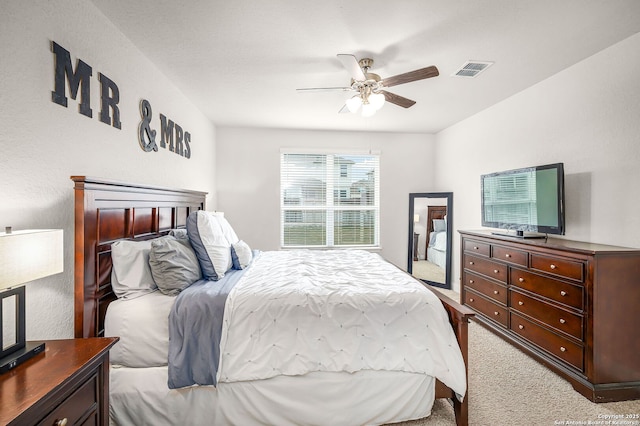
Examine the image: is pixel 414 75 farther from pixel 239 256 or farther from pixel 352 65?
pixel 239 256

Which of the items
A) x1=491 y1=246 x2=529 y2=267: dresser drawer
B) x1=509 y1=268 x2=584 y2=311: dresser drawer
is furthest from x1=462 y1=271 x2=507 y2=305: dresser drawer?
x1=491 y1=246 x2=529 y2=267: dresser drawer

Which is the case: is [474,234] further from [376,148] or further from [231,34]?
[231,34]

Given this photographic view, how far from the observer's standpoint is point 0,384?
3.18 ft

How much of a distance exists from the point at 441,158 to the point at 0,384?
5230 mm

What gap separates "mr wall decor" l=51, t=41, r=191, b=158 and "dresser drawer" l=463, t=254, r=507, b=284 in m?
3.55

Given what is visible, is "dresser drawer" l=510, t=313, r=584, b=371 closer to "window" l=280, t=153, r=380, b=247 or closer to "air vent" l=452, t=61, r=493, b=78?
"air vent" l=452, t=61, r=493, b=78

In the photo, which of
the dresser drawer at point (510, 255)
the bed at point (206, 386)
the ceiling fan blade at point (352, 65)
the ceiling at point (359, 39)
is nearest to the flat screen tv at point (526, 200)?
the dresser drawer at point (510, 255)

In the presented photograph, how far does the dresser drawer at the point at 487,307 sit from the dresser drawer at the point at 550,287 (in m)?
0.36

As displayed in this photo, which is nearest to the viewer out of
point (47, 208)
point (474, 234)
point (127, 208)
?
point (47, 208)

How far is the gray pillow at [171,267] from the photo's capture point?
6.02ft

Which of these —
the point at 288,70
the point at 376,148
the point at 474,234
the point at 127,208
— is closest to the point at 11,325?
the point at 127,208

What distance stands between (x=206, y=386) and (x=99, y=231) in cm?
113

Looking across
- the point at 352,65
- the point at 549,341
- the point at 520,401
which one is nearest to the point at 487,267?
the point at 549,341

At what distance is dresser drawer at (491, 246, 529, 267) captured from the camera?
2.58 meters
